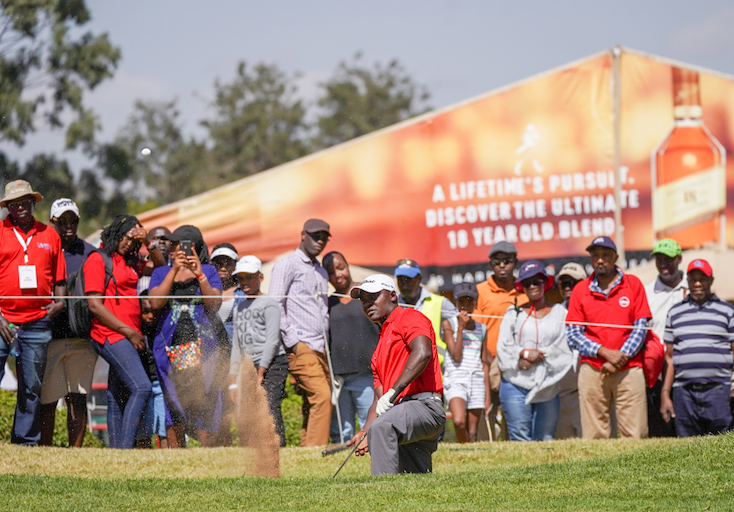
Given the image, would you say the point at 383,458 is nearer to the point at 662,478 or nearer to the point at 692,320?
the point at 662,478

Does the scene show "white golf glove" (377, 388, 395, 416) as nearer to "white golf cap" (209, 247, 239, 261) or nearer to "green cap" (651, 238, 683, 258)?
"white golf cap" (209, 247, 239, 261)

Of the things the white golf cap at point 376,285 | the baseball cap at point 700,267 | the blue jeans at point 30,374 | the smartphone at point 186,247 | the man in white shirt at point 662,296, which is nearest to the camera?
the white golf cap at point 376,285

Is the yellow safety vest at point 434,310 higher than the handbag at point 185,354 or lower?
higher

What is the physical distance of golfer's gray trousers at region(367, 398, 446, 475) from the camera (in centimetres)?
718

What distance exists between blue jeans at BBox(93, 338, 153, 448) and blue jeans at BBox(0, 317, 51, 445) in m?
0.50

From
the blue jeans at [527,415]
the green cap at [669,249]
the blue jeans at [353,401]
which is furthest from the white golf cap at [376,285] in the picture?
the green cap at [669,249]

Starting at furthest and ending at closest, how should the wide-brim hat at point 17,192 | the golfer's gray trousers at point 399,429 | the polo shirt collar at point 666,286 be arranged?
the polo shirt collar at point 666,286 < the wide-brim hat at point 17,192 < the golfer's gray trousers at point 399,429

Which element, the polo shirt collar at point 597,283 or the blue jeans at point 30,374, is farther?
the polo shirt collar at point 597,283

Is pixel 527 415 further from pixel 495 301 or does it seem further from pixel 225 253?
pixel 225 253

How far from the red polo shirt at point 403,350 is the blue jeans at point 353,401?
2966 millimetres

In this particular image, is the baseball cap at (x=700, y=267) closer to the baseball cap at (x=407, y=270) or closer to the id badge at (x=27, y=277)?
the baseball cap at (x=407, y=270)

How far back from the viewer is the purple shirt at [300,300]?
10.3m

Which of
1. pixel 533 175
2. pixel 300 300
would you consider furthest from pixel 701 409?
pixel 533 175

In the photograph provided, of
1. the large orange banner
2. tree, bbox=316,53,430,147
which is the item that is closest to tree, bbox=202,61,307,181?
tree, bbox=316,53,430,147
